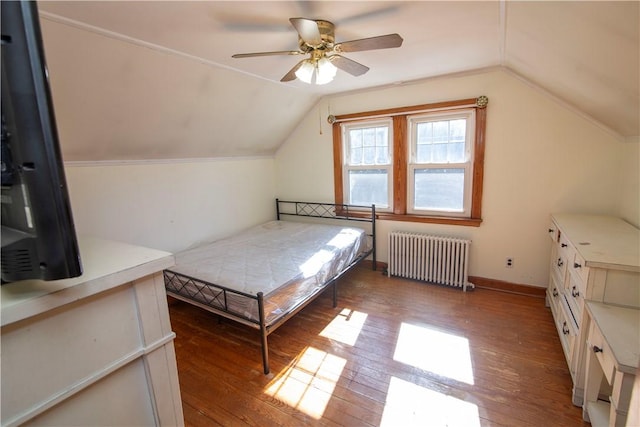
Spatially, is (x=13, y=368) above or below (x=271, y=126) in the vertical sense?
below

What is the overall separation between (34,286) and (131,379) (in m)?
0.38

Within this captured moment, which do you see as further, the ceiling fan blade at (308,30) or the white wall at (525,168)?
the white wall at (525,168)

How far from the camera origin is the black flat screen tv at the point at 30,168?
49 centimetres

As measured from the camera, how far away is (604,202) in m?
2.72

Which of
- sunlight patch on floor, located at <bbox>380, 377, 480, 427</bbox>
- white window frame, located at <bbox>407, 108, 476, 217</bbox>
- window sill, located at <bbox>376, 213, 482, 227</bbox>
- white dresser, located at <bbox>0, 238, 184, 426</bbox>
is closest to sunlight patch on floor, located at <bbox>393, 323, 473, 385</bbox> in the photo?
sunlight patch on floor, located at <bbox>380, 377, 480, 427</bbox>

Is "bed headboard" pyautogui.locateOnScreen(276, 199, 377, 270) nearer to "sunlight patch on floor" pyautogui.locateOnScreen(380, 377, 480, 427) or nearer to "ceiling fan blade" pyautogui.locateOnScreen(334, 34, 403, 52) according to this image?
"sunlight patch on floor" pyautogui.locateOnScreen(380, 377, 480, 427)

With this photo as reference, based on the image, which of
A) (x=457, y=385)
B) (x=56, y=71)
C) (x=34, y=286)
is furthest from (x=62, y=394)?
(x=457, y=385)

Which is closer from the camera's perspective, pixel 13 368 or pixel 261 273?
pixel 13 368

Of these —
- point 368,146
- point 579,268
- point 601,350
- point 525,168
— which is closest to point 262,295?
point 601,350

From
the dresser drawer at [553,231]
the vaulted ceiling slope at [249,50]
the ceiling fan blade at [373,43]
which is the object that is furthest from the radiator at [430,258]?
the ceiling fan blade at [373,43]

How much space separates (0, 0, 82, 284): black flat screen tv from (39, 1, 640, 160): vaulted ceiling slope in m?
1.31

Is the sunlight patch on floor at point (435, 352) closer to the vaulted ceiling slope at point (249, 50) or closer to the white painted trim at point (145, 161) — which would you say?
the vaulted ceiling slope at point (249, 50)

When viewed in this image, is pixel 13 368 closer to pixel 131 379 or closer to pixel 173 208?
pixel 131 379

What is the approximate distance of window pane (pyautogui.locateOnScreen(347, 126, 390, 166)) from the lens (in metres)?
3.73
